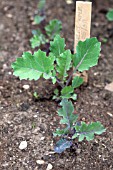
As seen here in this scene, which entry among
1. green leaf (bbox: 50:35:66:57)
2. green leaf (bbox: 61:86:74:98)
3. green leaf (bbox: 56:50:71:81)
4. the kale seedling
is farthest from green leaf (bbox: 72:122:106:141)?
green leaf (bbox: 50:35:66:57)

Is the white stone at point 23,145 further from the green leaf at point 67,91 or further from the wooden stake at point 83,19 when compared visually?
the wooden stake at point 83,19

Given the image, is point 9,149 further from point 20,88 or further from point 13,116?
point 20,88

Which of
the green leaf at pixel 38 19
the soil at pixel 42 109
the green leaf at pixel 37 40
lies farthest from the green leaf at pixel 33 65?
the green leaf at pixel 38 19

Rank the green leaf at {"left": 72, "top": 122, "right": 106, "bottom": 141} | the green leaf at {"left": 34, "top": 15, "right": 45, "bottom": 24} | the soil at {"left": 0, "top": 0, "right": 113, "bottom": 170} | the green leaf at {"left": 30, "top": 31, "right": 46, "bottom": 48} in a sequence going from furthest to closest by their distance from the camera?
the green leaf at {"left": 34, "top": 15, "right": 45, "bottom": 24} → the green leaf at {"left": 30, "top": 31, "right": 46, "bottom": 48} → the soil at {"left": 0, "top": 0, "right": 113, "bottom": 170} → the green leaf at {"left": 72, "top": 122, "right": 106, "bottom": 141}

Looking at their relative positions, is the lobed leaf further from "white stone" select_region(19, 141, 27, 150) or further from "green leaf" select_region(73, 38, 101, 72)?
"green leaf" select_region(73, 38, 101, 72)

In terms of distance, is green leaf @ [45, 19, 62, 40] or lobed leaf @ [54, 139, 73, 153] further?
green leaf @ [45, 19, 62, 40]

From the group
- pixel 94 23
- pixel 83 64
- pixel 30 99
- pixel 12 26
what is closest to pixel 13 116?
pixel 30 99
